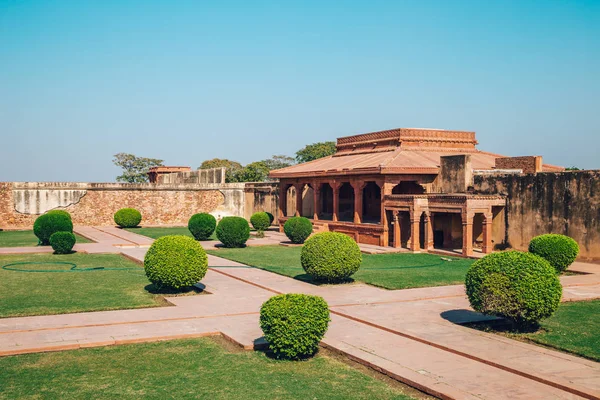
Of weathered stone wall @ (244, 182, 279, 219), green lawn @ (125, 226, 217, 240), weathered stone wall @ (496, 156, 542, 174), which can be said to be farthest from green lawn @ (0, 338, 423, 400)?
weathered stone wall @ (244, 182, 279, 219)

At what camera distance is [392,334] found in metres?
9.38

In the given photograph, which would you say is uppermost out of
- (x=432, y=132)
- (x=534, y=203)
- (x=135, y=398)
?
(x=432, y=132)

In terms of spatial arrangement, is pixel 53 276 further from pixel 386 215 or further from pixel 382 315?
pixel 386 215

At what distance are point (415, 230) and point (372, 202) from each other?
7.63 meters

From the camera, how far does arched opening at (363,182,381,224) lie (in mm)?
28812

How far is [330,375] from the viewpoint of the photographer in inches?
296

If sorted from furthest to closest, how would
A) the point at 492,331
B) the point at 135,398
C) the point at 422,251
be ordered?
the point at 422,251 < the point at 492,331 < the point at 135,398

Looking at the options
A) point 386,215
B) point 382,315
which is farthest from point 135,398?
point 386,215

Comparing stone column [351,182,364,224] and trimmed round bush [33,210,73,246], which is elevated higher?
stone column [351,182,364,224]

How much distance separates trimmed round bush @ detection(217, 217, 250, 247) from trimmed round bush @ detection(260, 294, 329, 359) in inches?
576

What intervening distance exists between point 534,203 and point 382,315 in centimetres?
1077

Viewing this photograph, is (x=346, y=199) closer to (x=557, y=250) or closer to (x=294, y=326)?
(x=557, y=250)

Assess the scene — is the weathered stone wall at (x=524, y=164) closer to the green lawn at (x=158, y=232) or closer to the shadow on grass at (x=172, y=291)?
the green lawn at (x=158, y=232)

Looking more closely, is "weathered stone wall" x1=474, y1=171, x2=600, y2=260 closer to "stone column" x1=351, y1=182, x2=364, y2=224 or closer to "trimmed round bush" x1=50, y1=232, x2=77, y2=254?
"stone column" x1=351, y1=182, x2=364, y2=224
